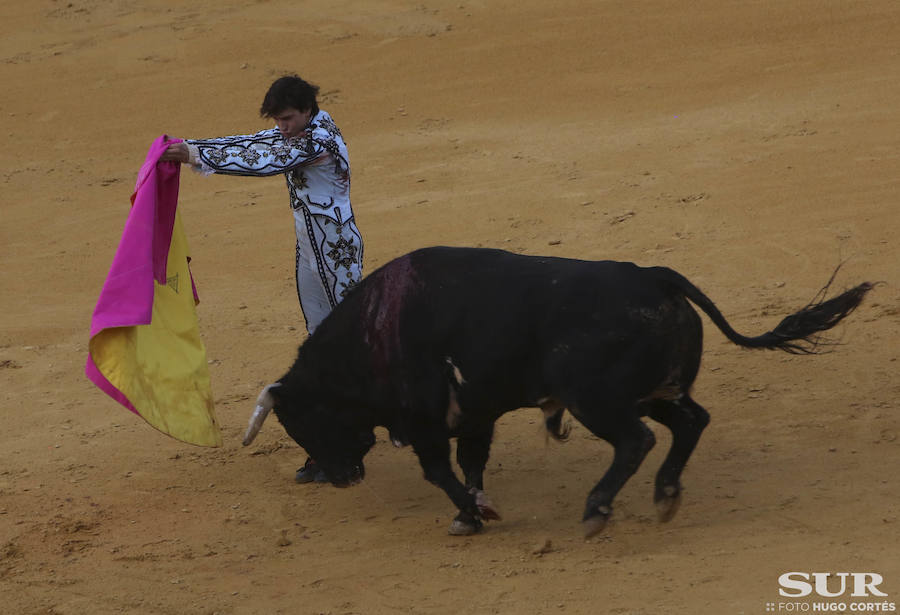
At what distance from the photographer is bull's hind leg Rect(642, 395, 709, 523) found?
527 cm

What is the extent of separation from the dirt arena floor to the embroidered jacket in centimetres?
149

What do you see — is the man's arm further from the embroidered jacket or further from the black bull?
the black bull

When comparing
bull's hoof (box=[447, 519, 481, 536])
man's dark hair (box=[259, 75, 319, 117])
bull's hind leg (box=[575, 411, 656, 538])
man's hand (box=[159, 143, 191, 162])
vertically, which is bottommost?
bull's hoof (box=[447, 519, 481, 536])

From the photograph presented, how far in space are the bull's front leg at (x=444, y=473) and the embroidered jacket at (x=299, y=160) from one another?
46.8 inches

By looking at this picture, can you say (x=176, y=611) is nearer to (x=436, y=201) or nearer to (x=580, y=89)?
(x=436, y=201)

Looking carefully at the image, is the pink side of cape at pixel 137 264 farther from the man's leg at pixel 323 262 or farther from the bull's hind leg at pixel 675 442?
the bull's hind leg at pixel 675 442

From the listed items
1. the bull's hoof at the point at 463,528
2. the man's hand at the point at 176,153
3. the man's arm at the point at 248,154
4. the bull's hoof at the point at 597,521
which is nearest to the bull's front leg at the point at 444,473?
the bull's hoof at the point at 463,528

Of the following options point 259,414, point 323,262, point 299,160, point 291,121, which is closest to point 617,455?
point 259,414

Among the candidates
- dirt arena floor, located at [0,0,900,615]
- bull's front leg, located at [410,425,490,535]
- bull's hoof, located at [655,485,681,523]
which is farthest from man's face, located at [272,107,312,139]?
bull's hoof, located at [655,485,681,523]

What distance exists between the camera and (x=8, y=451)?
23.1 ft

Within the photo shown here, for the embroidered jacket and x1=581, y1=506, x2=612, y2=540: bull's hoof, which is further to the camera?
the embroidered jacket

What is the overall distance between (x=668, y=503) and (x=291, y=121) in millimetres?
2406

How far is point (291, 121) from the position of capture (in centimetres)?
573

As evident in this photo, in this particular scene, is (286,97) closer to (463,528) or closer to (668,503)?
(463,528)
